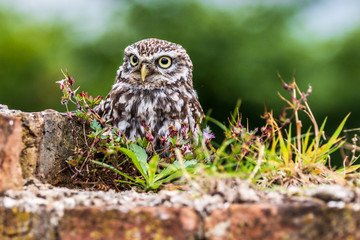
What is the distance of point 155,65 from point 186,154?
3.31ft

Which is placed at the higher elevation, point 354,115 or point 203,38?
point 203,38

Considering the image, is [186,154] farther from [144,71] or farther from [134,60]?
[134,60]

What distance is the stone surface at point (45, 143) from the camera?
263 centimetres

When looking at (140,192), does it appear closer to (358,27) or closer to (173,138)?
(173,138)

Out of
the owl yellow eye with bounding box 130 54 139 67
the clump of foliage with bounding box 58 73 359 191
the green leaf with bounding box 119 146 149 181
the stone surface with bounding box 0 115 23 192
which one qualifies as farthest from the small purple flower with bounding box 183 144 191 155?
the stone surface with bounding box 0 115 23 192

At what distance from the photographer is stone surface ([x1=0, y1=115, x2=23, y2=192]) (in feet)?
7.54

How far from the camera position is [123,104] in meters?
3.65

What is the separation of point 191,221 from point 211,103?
6.51m

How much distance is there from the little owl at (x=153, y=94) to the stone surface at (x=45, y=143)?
0.47 metres

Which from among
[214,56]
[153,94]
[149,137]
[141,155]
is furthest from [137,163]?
[214,56]

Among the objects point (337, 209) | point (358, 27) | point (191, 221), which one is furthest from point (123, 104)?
point (358, 27)

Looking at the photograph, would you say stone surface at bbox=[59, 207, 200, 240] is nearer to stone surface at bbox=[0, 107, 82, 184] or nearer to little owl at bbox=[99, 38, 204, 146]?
stone surface at bbox=[0, 107, 82, 184]

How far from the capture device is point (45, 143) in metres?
2.87

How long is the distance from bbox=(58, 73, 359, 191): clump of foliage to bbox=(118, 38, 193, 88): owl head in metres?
0.53
